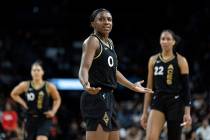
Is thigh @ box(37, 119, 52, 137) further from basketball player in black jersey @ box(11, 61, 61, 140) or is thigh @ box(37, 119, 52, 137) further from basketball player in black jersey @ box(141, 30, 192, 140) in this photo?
basketball player in black jersey @ box(141, 30, 192, 140)

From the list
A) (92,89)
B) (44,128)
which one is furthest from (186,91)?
(44,128)

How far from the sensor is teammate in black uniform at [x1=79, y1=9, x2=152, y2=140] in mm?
6250

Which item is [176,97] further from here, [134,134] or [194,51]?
[194,51]

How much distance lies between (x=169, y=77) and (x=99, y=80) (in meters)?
2.09

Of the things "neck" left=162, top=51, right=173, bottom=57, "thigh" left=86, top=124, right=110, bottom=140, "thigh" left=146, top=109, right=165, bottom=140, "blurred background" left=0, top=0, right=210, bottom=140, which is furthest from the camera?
"blurred background" left=0, top=0, right=210, bottom=140

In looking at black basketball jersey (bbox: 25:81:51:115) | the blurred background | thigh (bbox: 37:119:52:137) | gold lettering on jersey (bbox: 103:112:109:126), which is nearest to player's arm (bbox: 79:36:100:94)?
gold lettering on jersey (bbox: 103:112:109:126)

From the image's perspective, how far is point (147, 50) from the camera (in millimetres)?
19250

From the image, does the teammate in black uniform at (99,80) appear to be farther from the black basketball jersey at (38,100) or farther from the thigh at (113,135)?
the black basketball jersey at (38,100)

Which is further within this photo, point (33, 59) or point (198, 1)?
point (33, 59)

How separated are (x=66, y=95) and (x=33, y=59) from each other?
1729 mm

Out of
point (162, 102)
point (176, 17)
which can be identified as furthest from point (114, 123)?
point (176, 17)

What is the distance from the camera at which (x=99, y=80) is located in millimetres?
6371

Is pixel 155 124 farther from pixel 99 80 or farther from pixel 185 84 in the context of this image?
pixel 99 80

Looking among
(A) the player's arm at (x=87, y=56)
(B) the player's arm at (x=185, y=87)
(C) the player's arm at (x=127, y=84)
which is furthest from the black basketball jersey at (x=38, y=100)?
(A) the player's arm at (x=87, y=56)
